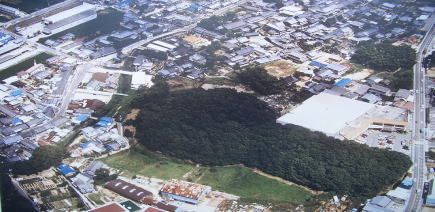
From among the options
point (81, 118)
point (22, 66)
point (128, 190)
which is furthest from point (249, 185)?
point (22, 66)

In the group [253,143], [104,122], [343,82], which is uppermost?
[343,82]

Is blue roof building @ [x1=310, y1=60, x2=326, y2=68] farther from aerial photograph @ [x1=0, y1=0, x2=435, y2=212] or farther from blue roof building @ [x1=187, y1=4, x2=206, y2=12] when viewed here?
blue roof building @ [x1=187, y1=4, x2=206, y2=12]

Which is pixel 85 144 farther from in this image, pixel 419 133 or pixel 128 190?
pixel 419 133

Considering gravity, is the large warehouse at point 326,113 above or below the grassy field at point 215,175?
above

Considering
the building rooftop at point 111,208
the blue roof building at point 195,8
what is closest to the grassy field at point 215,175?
the building rooftop at point 111,208

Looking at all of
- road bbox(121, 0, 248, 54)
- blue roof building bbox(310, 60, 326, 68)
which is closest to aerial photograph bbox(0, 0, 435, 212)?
road bbox(121, 0, 248, 54)

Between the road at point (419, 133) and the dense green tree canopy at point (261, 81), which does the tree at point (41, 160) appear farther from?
the road at point (419, 133)

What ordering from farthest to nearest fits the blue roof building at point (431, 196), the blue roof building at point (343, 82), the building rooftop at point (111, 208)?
1. the blue roof building at point (343, 82)
2. the building rooftop at point (111, 208)
3. the blue roof building at point (431, 196)
